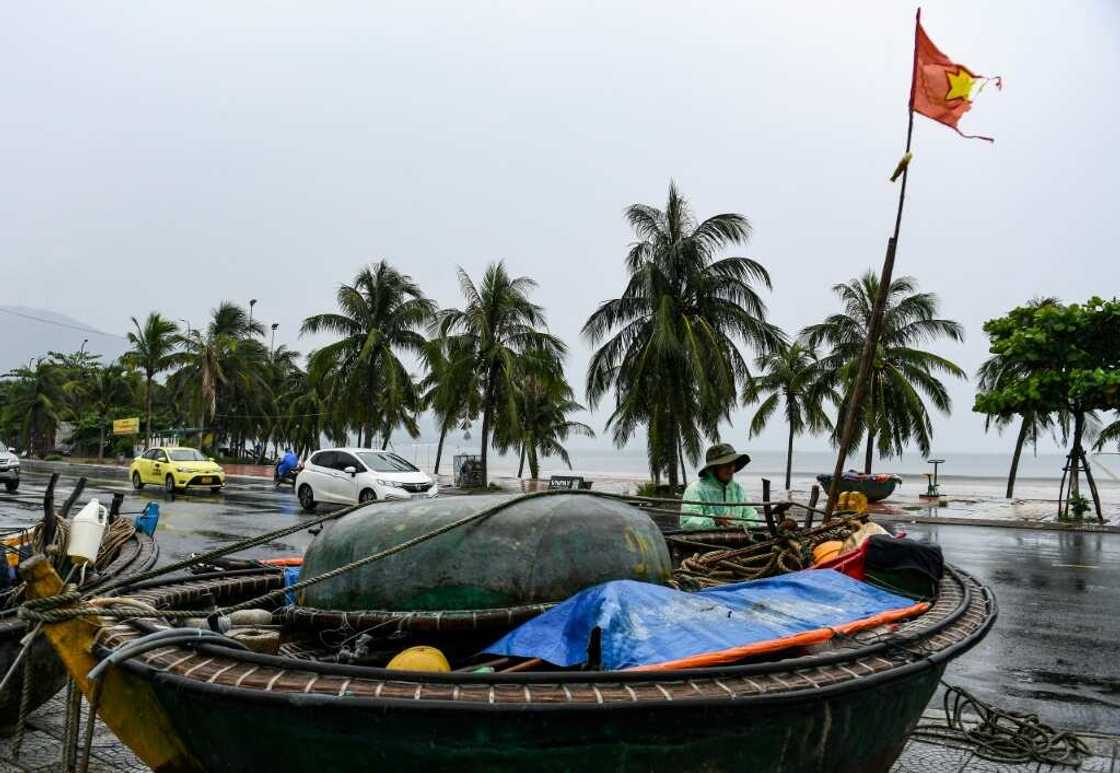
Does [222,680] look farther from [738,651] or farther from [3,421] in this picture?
[3,421]

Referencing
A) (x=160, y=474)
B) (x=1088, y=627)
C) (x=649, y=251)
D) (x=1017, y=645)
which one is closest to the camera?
(x=1017, y=645)

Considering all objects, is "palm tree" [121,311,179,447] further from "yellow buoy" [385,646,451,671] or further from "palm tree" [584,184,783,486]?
"yellow buoy" [385,646,451,671]

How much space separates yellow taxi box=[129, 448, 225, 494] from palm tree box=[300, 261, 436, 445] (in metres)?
6.48

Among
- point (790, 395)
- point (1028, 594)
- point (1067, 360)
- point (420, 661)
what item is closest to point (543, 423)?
point (790, 395)

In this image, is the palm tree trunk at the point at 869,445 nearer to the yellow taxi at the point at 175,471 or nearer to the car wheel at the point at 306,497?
the car wheel at the point at 306,497

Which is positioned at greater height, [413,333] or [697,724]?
[413,333]

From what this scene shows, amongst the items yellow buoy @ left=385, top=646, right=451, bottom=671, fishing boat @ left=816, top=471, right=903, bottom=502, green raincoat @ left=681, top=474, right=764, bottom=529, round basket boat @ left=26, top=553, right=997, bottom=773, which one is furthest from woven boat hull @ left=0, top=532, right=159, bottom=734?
fishing boat @ left=816, top=471, right=903, bottom=502

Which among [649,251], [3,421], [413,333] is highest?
[649,251]

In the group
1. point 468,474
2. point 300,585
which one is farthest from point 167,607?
point 468,474

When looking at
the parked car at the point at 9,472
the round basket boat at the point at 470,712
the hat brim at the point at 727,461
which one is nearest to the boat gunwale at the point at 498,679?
the round basket boat at the point at 470,712

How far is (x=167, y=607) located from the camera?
12.6 ft

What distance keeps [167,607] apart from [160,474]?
24.3 meters

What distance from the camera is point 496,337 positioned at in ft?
96.9

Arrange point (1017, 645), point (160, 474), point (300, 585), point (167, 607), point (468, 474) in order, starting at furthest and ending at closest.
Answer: point (468, 474) → point (160, 474) → point (1017, 645) → point (167, 607) → point (300, 585)
